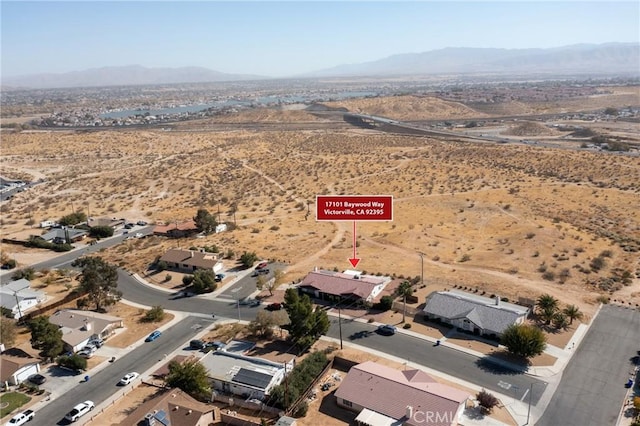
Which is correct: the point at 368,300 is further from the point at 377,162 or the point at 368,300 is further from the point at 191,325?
the point at 377,162

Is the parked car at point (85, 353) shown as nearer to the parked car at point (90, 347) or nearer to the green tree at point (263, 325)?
the parked car at point (90, 347)

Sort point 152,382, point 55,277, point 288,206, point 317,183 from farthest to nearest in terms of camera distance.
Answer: point 317,183
point 288,206
point 55,277
point 152,382

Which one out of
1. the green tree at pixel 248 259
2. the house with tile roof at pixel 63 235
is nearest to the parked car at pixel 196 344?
the green tree at pixel 248 259

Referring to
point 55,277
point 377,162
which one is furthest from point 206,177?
point 55,277

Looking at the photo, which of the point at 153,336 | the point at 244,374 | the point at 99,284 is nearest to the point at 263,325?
the point at 244,374

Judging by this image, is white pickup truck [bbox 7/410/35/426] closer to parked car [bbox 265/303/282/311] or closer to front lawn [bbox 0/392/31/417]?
front lawn [bbox 0/392/31/417]
